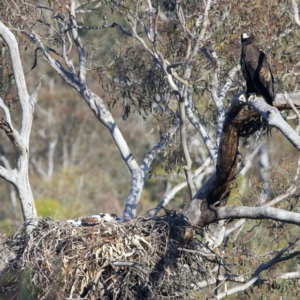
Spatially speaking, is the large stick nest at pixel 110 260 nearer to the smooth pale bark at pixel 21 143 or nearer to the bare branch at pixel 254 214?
the bare branch at pixel 254 214

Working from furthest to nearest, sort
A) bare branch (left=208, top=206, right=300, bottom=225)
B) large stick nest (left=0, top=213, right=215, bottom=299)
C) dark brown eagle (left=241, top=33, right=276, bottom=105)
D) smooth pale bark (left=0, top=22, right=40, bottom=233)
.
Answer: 1. smooth pale bark (left=0, top=22, right=40, bottom=233)
2. dark brown eagle (left=241, top=33, right=276, bottom=105)
3. large stick nest (left=0, top=213, right=215, bottom=299)
4. bare branch (left=208, top=206, right=300, bottom=225)

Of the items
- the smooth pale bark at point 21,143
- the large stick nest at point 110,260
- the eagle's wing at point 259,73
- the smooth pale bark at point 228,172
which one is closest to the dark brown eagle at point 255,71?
the eagle's wing at point 259,73

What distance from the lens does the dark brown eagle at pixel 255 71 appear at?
750 centimetres

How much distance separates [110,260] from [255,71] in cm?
264

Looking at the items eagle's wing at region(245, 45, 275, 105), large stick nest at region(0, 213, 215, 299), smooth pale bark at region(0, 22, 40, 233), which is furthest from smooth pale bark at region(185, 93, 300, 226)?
smooth pale bark at region(0, 22, 40, 233)

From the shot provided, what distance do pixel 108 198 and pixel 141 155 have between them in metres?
1.86

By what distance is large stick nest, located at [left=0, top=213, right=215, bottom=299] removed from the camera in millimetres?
7012

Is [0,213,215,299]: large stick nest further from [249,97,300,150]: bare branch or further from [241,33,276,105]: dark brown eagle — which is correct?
[249,97,300,150]: bare branch

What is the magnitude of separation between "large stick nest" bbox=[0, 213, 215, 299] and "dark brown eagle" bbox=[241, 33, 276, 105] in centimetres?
159

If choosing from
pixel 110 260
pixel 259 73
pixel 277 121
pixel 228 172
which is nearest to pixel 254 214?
pixel 228 172

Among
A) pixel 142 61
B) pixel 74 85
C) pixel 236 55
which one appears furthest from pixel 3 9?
pixel 236 55

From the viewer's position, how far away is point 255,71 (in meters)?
7.91

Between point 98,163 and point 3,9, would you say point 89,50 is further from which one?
point 98,163

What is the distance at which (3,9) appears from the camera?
10.7 metres
